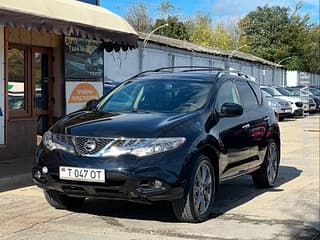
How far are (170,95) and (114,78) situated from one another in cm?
1338

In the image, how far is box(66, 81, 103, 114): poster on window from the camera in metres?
13.1

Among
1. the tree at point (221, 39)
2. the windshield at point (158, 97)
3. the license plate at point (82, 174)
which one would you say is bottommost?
the license plate at point (82, 174)

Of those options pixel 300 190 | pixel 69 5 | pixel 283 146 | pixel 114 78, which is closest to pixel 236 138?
pixel 300 190

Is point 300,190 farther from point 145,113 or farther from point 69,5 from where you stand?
point 69,5

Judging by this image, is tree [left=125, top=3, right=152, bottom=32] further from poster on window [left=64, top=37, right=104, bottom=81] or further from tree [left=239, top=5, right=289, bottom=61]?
poster on window [left=64, top=37, right=104, bottom=81]

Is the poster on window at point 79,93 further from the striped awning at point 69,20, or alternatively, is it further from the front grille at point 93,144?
the front grille at point 93,144

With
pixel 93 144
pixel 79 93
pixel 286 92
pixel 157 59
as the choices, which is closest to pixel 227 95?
pixel 93 144

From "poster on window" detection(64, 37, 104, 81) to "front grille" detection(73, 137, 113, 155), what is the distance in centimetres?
662

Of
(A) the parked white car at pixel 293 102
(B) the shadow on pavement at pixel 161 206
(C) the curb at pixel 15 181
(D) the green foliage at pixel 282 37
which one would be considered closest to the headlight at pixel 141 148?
(B) the shadow on pavement at pixel 161 206

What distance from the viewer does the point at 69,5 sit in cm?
1138

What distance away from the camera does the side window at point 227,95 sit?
7701 mm

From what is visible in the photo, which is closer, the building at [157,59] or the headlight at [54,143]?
the headlight at [54,143]

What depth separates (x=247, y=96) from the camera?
8.97 m

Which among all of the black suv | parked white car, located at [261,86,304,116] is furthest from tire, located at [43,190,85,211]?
parked white car, located at [261,86,304,116]
